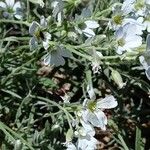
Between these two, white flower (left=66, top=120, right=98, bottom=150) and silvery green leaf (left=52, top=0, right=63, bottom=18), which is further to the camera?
white flower (left=66, top=120, right=98, bottom=150)

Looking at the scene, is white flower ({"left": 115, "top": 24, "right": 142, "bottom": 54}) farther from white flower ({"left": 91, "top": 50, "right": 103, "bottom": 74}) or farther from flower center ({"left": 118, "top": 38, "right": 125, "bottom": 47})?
white flower ({"left": 91, "top": 50, "right": 103, "bottom": 74})

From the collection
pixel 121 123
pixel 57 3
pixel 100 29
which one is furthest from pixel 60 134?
pixel 57 3

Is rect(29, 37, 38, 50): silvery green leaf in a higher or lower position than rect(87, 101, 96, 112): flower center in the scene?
higher

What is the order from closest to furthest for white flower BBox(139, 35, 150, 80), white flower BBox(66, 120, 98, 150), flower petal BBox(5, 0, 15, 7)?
white flower BBox(139, 35, 150, 80), white flower BBox(66, 120, 98, 150), flower petal BBox(5, 0, 15, 7)

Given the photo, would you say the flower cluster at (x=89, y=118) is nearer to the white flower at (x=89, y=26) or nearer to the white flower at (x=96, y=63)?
the white flower at (x=96, y=63)

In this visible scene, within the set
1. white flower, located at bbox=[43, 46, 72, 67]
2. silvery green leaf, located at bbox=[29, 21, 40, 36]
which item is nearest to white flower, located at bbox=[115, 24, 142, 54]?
white flower, located at bbox=[43, 46, 72, 67]

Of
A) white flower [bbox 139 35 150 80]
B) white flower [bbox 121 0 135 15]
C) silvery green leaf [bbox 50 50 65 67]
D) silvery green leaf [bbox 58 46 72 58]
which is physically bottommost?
silvery green leaf [bbox 50 50 65 67]

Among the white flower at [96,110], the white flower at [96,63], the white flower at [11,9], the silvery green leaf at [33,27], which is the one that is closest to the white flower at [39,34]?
the silvery green leaf at [33,27]
